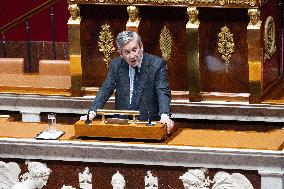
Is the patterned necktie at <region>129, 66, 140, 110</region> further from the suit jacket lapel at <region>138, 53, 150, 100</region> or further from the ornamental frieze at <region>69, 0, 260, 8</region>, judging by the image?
the ornamental frieze at <region>69, 0, 260, 8</region>

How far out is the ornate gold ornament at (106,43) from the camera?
10.4 meters

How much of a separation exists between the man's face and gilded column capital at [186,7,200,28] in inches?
64.1

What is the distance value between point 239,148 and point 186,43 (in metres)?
2.28

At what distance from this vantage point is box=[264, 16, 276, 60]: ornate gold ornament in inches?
400

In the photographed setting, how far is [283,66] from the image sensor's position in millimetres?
10938

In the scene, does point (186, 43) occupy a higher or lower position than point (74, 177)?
higher

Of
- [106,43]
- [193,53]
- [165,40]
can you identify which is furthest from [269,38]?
[106,43]

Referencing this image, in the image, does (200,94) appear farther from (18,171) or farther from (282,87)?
(18,171)

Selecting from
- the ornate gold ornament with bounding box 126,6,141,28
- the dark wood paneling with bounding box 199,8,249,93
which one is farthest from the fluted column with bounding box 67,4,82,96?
the dark wood paneling with bounding box 199,8,249,93

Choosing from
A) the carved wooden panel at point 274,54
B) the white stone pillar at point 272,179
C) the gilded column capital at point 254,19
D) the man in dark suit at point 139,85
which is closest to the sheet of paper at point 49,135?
the man in dark suit at point 139,85

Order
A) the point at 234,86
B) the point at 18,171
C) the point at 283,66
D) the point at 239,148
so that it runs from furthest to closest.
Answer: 1. the point at 283,66
2. the point at 234,86
3. the point at 18,171
4. the point at 239,148

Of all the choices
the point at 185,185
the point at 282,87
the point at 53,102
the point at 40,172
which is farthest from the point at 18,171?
the point at 282,87

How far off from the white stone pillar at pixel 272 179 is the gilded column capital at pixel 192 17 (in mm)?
2375

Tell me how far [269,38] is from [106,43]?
1.43m
